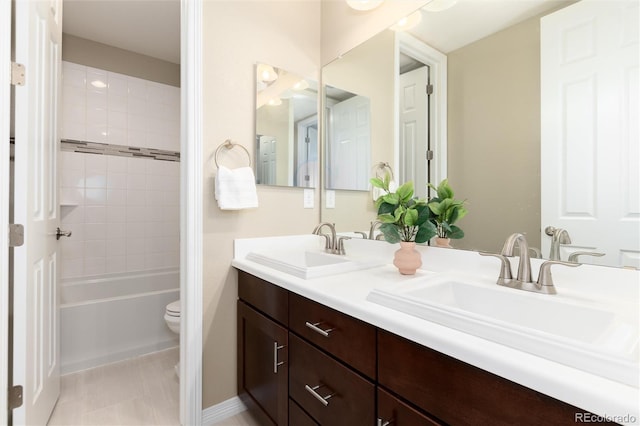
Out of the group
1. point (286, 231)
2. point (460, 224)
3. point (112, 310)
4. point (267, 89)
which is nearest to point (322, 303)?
point (460, 224)

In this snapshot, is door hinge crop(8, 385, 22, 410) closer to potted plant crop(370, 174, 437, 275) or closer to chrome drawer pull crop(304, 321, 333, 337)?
chrome drawer pull crop(304, 321, 333, 337)

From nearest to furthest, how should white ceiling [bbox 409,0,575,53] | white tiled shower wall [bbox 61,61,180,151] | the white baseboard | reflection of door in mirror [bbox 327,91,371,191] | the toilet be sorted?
white ceiling [bbox 409,0,575,53], the white baseboard, reflection of door in mirror [bbox 327,91,371,191], the toilet, white tiled shower wall [bbox 61,61,180,151]

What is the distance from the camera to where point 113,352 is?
2135 mm

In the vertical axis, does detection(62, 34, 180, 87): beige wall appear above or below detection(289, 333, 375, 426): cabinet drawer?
above

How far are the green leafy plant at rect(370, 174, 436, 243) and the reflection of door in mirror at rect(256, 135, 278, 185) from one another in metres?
0.73

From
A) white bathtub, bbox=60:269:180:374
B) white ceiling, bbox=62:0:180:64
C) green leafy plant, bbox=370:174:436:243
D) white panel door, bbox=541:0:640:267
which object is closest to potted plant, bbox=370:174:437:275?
green leafy plant, bbox=370:174:436:243

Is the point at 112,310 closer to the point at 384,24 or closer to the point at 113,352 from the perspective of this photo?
the point at 113,352

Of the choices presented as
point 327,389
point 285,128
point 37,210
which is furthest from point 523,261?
point 37,210

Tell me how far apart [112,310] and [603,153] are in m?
2.79

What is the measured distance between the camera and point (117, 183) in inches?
104

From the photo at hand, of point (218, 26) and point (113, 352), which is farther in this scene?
point (113, 352)

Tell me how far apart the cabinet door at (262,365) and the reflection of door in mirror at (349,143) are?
0.89m

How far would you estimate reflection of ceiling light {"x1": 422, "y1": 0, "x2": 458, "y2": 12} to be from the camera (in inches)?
50.0

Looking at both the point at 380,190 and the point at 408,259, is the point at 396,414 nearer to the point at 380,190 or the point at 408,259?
the point at 408,259
